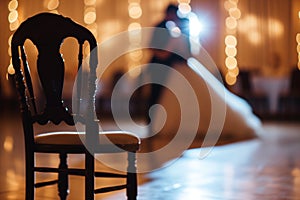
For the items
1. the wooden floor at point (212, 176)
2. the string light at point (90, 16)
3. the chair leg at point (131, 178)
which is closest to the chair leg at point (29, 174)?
the chair leg at point (131, 178)

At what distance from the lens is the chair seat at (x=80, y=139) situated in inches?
103

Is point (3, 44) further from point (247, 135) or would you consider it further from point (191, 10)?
point (247, 135)

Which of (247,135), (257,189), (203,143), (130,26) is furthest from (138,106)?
(257,189)

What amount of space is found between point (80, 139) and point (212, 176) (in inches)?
67.0

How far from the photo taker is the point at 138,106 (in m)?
11.1

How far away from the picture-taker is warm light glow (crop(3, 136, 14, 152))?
568 cm

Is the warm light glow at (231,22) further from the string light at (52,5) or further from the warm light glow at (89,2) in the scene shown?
the string light at (52,5)

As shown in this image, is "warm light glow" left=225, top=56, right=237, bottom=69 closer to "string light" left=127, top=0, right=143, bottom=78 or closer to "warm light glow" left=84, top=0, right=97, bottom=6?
"string light" left=127, top=0, right=143, bottom=78

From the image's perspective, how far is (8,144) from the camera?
609cm

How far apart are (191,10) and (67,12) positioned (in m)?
2.29

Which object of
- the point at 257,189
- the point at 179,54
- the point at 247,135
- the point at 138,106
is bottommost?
the point at 138,106

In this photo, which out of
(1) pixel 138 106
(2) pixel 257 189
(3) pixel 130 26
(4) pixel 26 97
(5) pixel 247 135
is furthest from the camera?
(3) pixel 130 26

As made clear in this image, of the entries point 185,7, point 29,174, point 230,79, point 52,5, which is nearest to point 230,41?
point 230,79

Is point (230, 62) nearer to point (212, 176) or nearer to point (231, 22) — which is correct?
point (231, 22)
